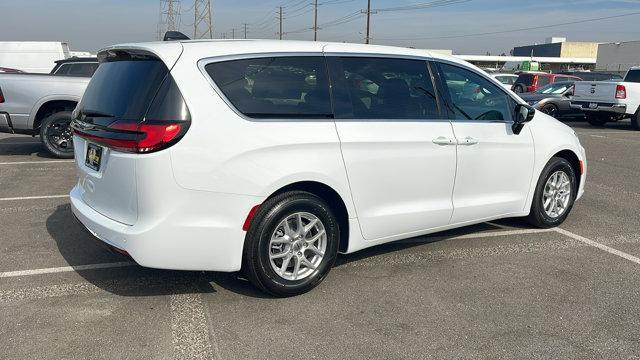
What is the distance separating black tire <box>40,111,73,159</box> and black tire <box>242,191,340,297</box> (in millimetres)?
7111

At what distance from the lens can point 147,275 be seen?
13.5 feet

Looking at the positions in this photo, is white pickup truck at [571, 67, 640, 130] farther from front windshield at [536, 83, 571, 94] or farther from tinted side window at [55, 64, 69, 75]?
tinted side window at [55, 64, 69, 75]

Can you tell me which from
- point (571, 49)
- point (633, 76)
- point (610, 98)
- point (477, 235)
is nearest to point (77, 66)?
point (477, 235)

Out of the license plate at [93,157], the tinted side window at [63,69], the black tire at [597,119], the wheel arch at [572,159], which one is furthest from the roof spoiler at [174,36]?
the black tire at [597,119]

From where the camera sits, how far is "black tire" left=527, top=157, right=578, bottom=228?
522 cm

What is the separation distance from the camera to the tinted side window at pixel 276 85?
3420 mm

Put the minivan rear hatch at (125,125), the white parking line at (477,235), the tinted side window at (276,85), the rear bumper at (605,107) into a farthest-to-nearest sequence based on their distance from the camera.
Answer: the rear bumper at (605,107)
the white parking line at (477,235)
the tinted side window at (276,85)
the minivan rear hatch at (125,125)

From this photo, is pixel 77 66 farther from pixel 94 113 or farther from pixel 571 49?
pixel 571 49

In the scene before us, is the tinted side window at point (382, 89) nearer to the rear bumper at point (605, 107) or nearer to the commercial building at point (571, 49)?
the rear bumper at point (605, 107)

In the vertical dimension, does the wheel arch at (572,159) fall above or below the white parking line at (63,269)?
above

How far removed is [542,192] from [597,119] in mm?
12704

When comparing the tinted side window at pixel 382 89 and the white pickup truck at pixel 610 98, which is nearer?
the tinted side window at pixel 382 89

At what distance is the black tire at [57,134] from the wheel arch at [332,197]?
7.11 m

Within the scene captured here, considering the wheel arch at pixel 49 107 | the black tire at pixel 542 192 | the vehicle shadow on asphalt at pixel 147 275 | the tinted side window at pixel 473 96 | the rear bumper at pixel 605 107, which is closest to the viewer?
the vehicle shadow on asphalt at pixel 147 275
